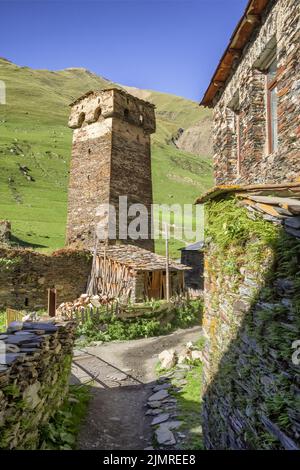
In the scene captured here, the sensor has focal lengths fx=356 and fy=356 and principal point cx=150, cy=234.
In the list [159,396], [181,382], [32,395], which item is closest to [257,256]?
[32,395]

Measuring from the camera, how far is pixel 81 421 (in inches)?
319

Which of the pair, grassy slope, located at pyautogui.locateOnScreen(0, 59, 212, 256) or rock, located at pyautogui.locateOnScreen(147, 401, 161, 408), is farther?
grassy slope, located at pyautogui.locateOnScreen(0, 59, 212, 256)

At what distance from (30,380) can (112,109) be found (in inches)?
764

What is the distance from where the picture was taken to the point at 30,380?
5797 millimetres

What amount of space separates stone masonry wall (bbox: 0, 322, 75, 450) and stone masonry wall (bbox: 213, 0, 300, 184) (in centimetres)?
524

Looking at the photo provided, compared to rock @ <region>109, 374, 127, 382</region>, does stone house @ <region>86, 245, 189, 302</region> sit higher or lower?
higher

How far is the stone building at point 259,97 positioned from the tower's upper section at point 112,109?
13444 millimetres

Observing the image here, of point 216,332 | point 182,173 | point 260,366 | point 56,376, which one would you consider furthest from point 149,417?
point 182,173

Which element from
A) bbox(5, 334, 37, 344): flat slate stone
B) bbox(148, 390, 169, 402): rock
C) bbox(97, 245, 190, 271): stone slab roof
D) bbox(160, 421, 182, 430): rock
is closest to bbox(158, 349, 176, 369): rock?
bbox(148, 390, 169, 402): rock

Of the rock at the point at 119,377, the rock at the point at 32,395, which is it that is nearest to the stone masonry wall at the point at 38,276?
the rock at the point at 119,377

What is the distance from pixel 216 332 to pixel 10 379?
3209 mm

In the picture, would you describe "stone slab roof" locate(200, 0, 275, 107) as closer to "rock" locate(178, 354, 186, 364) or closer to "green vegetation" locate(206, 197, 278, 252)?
"green vegetation" locate(206, 197, 278, 252)

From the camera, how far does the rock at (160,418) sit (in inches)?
323

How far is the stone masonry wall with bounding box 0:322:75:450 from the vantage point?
496 centimetres
